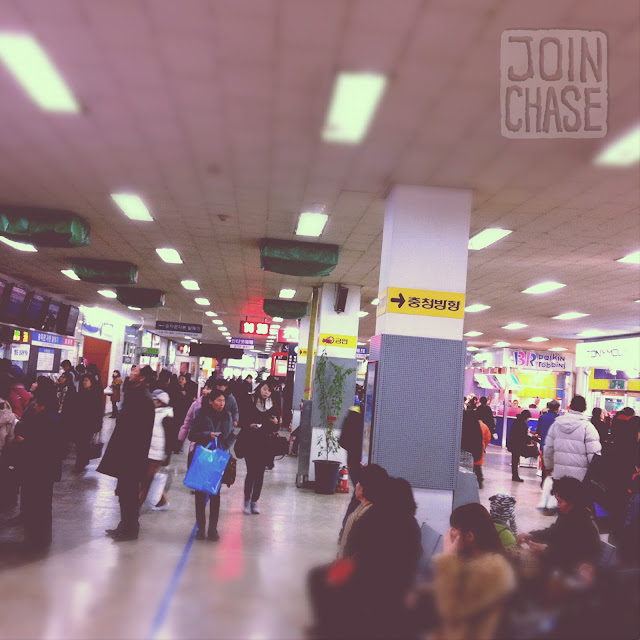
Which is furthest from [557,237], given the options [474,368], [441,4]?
[474,368]

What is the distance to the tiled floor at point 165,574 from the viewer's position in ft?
13.7

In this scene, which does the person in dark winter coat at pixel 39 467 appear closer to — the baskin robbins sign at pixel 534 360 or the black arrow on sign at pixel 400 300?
the black arrow on sign at pixel 400 300

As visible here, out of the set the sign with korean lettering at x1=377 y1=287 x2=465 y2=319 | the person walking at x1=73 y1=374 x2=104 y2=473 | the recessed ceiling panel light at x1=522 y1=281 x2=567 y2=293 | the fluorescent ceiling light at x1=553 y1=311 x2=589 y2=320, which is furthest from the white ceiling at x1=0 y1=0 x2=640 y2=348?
the fluorescent ceiling light at x1=553 y1=311 x2=589 y2=320

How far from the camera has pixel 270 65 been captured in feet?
13.3

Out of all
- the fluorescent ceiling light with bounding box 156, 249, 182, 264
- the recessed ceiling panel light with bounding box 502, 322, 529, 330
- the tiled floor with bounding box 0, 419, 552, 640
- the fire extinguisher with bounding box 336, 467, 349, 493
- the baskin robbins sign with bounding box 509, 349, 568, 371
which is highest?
the recessed ceiling panel light with bounding box 502, 322, 529, 330

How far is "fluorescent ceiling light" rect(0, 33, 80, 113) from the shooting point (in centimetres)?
400

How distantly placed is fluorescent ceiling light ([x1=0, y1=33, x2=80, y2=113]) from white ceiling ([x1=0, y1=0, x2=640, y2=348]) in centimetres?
→ 9

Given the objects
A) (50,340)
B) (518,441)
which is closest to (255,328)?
(50,340)

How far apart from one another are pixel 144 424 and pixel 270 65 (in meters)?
Answer: 4.04

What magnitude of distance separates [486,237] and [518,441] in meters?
6.72

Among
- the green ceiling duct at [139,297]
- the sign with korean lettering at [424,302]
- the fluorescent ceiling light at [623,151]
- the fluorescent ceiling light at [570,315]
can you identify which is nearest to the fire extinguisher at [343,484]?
the sign with korean lettering at [424,302]

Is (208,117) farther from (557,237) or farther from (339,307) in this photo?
(339,307)

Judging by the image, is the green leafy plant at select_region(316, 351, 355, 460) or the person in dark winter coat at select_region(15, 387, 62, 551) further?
the green leafy plant at select_region(316, 351, 355, 460)

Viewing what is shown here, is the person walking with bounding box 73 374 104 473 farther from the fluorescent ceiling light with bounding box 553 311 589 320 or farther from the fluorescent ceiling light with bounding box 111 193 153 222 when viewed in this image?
the fluorescent ceiling light with bounding box 553 311 589 320
